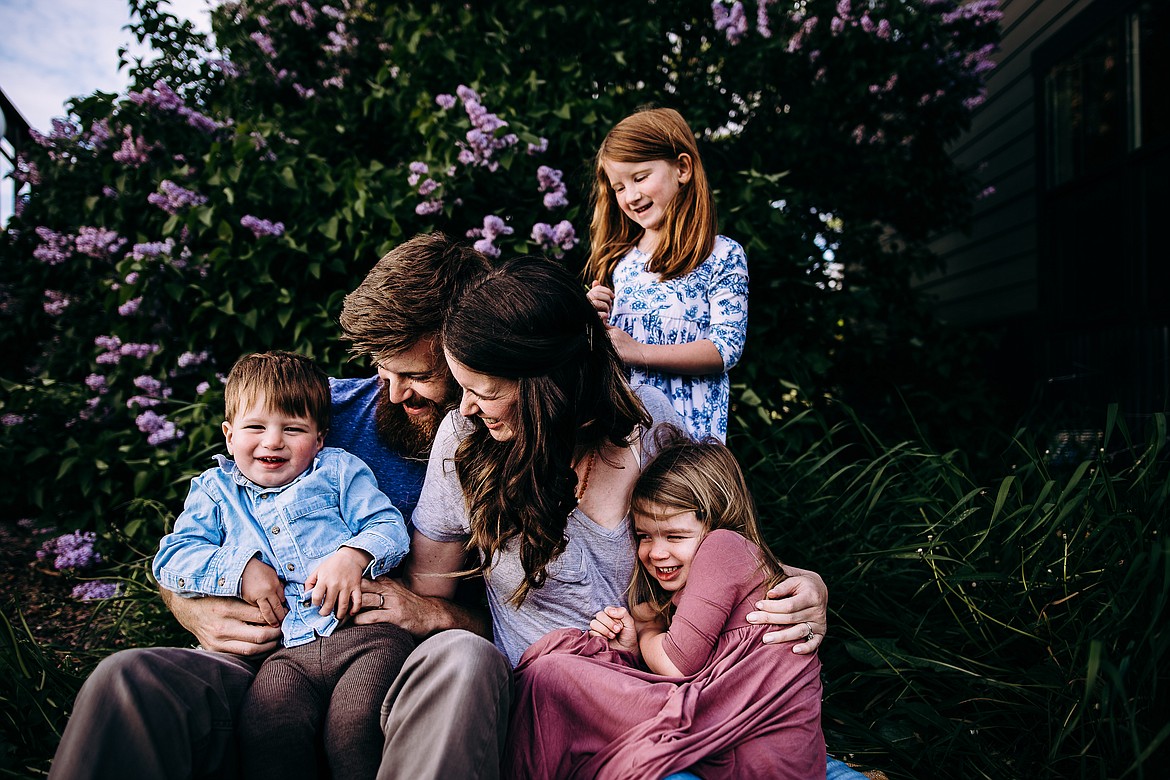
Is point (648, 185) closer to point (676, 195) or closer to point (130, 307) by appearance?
point (676, 195)

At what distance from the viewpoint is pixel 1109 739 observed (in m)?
1.55

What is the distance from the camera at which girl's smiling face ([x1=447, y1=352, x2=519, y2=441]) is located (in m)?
1.51

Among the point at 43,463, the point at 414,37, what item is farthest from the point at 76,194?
the point at 414,37

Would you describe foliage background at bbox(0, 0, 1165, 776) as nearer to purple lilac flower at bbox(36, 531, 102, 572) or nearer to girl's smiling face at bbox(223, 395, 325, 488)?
purple lilac flower at bbox(36, 531, 102, 572)

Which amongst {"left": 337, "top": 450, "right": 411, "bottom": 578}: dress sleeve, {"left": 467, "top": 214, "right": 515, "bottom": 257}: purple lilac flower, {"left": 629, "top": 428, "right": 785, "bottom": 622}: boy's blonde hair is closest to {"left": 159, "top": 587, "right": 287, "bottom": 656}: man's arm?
{"left": 337, "top": 450, "right": 411, "bottom": 578}: dress sleeve

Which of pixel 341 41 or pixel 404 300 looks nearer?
pixel 404 300

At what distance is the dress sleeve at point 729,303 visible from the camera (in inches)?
92.2

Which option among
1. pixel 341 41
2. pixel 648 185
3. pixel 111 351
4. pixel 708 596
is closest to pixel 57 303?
pixel 111 351

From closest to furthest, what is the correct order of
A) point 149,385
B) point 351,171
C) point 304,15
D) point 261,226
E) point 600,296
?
point 600,296
point 261,226
point 149,385
point 351,171
point 304,15

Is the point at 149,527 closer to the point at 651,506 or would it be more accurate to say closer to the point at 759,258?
the point at 651,506

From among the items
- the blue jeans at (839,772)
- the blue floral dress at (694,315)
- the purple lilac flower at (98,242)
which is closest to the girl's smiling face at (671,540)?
the blue jeans at (839,772)

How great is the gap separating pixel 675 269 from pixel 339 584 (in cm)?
140

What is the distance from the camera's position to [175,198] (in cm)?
304

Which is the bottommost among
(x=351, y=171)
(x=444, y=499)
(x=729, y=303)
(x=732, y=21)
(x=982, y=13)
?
(x=444, y=499)
